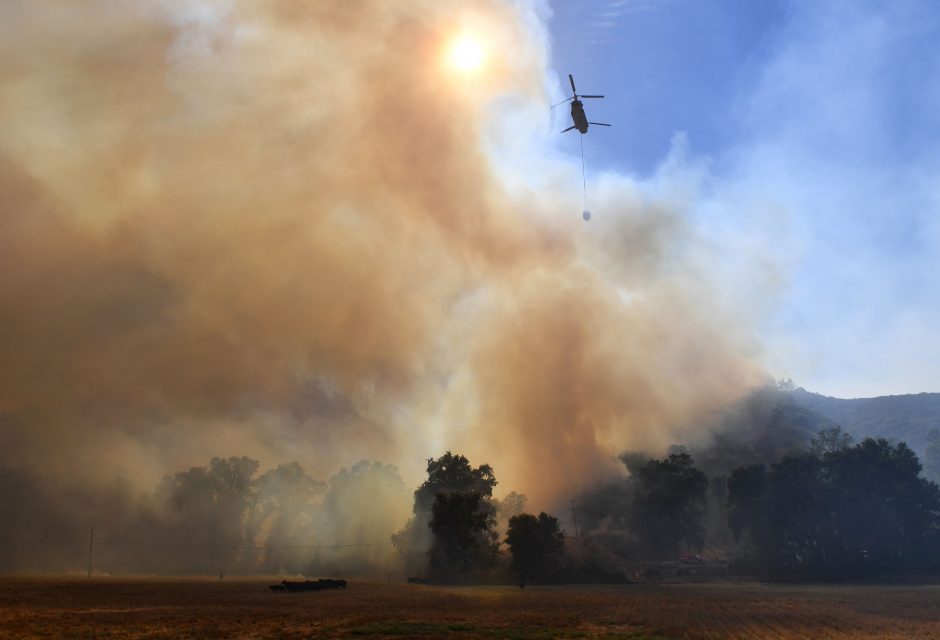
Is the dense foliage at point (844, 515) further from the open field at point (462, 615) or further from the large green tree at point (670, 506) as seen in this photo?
the open field at point (462, 615)

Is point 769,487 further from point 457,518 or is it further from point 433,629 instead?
point 433,629

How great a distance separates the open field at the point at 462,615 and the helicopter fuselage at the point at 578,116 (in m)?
53.2

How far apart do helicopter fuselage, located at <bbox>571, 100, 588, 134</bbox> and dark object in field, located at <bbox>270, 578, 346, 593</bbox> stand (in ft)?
262

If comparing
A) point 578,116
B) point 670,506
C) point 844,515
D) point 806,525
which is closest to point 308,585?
point 578,116

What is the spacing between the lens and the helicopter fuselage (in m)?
74.6

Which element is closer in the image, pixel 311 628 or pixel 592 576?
pixel 311 628

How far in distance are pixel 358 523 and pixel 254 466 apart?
37470 mm

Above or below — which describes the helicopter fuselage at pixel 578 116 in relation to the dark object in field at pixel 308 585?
above

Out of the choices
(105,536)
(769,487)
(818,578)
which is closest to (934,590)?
(818,578)

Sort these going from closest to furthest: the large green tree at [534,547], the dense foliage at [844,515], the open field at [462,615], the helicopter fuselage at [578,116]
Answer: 1. the open field at [462,615]
2. the helicopter fuselage at [578,116]
3. the dense foliage at [844,515]
4. the large green tree at [534,547]

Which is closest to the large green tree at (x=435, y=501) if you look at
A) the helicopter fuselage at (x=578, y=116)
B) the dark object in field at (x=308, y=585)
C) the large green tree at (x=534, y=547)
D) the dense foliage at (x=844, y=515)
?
the large green tree at (x=534, y=547)

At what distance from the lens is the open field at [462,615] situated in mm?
50250

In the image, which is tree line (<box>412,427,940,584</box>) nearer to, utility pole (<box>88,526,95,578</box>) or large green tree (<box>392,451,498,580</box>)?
large green tree (<box>392,451,498,580</box>)

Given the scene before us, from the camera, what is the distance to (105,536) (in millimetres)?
171125
